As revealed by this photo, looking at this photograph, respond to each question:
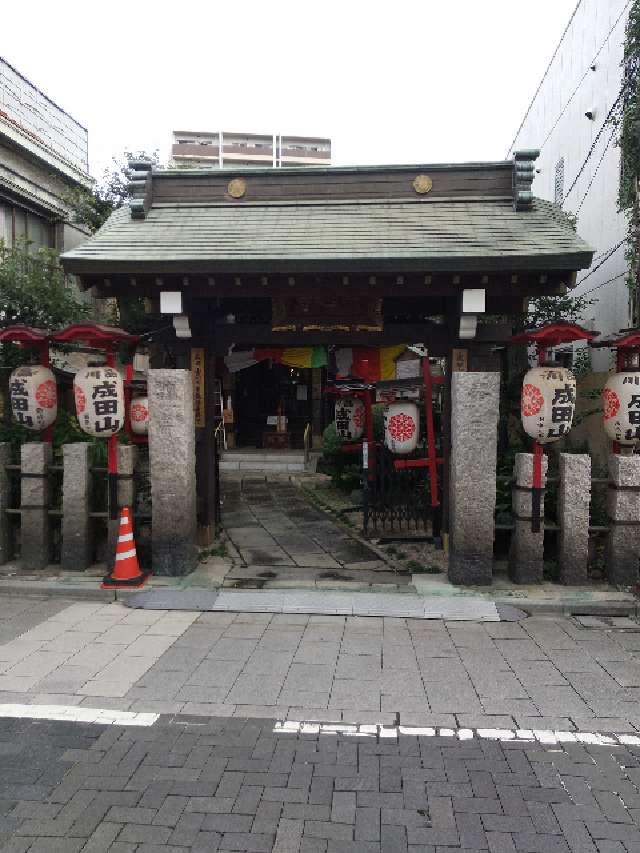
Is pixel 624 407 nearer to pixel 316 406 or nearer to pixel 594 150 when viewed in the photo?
pixel 594 150

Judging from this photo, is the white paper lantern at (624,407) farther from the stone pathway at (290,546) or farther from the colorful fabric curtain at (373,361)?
the stone pathway at (290,546)

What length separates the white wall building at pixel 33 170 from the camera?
13.9 m

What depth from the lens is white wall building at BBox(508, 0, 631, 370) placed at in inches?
493

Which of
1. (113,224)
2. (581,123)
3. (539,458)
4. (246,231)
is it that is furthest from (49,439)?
(581,123)

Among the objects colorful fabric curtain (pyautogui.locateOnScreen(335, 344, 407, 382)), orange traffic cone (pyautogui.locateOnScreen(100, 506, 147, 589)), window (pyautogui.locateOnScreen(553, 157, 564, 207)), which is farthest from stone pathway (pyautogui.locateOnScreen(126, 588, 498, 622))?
window (pyautogui.locateOnScreen(553, 157, 564, 207))

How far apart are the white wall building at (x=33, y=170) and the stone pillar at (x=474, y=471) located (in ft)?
34.6

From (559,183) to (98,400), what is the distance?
1525 centimetres

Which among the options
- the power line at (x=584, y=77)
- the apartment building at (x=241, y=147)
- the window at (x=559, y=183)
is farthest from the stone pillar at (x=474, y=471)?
the apartment building at (x=241, y=147)

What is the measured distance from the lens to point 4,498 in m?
8.81

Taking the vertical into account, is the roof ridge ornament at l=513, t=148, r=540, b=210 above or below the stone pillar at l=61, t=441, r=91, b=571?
above

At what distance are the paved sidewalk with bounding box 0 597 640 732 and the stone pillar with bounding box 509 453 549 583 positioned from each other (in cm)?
94

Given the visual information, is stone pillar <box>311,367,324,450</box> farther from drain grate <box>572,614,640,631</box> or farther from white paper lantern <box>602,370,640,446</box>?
drain grate <box>572,614,640,631</box>

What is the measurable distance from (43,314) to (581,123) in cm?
1371

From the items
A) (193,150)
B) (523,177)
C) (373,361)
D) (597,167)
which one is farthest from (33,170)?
(193,150)
